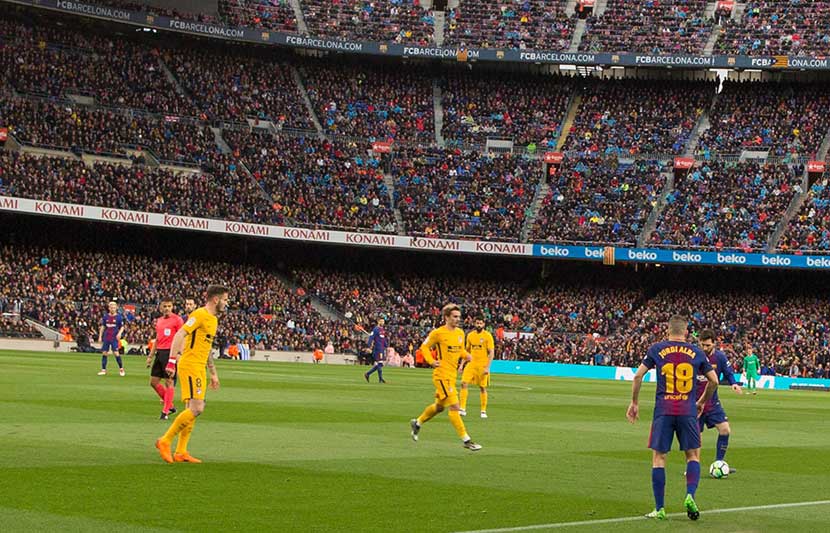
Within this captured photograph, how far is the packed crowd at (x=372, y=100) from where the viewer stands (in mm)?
79875

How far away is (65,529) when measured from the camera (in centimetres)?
1116

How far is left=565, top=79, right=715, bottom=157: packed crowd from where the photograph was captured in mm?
79375

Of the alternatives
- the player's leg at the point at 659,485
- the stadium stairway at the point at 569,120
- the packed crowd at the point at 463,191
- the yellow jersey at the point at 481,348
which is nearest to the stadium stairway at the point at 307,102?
the packed crowd at the point at 463,191

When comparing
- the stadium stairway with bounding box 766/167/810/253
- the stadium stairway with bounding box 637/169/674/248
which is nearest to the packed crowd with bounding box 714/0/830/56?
the stadium stairway with bounding box 766/167/810/253

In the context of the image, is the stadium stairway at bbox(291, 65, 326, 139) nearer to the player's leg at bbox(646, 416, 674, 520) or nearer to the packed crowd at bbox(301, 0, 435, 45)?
the packed crowd at bbox(301, 0, 435, 45)

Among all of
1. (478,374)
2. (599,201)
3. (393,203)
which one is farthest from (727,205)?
(478,374)

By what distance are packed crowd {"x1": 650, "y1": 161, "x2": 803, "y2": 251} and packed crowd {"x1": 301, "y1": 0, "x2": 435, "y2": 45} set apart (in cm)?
1953

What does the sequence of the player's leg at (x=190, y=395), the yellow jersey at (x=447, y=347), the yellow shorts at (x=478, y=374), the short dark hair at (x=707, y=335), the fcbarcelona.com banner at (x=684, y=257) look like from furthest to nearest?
the fcbarcelona.com banner at (x=684, y=257)
the yellow shorts at (x=478, y=374)
the yellow jersey at (x=447, y=347)
the short dark hair at (x=707, y=335)
the player's leg at (x=190, y=395)

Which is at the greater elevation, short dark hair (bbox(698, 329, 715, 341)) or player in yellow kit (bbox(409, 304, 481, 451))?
short dark hair (bbox(698, 329, 715, 341))

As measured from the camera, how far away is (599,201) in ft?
249

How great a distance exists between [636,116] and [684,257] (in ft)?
44.0

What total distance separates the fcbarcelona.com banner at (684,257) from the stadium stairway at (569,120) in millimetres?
9631

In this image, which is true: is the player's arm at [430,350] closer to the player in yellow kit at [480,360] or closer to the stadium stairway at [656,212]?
the player in yellow kit at [480,360]

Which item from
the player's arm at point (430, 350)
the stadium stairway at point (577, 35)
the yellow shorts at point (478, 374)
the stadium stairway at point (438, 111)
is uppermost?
the stadium stairway at point (577, 35)
